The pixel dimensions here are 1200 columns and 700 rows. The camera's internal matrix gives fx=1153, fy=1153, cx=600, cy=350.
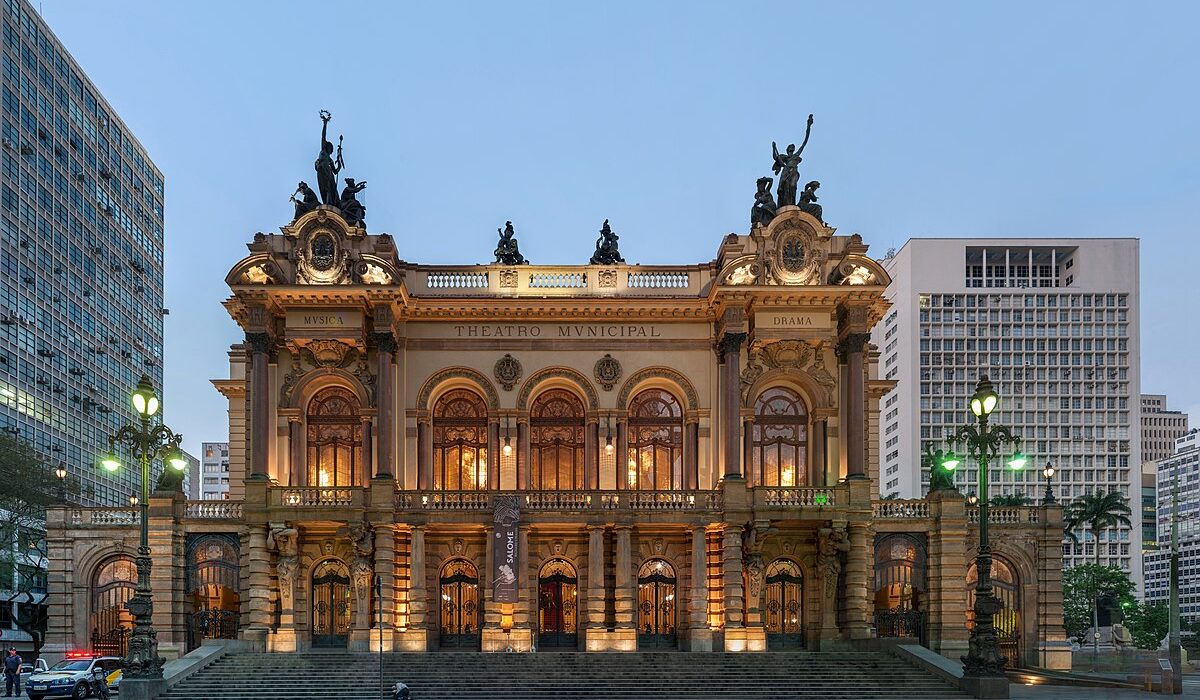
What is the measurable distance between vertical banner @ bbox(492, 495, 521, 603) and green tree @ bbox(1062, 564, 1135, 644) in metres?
56.2

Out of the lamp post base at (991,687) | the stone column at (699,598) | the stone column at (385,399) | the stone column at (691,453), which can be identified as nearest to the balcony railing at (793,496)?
the stone column at (699,598)

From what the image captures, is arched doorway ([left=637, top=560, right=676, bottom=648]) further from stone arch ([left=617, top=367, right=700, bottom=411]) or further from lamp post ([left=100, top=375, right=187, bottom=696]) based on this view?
lamp post ([left=100, top=375, right=187, bottom=696])

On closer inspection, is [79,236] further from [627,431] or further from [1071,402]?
[1071,402]

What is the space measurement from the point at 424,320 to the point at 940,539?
66.6 feet

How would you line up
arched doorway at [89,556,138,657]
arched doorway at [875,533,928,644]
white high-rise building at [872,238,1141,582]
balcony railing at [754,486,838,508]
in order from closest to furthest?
balcony railing at [754,486,838,508]
arched doorway at [875,533,928,644]
arched doorway at [89,556,138,657]
white high-rise building at [872,238,1141,582]

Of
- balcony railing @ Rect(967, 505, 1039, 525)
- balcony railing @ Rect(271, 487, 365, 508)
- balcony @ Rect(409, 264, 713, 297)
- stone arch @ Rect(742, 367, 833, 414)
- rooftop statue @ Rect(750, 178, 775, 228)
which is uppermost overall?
rooftop statue @ Rect(750, 178, 775, 228)

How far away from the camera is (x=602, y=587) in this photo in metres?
40.3

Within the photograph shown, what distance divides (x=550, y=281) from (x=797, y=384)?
10.1 metres

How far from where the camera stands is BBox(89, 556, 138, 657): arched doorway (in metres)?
41.4

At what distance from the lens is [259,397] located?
→ 135 ft

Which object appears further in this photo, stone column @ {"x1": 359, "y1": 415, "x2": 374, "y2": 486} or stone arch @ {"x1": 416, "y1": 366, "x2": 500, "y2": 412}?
stone arch @ {"x1": 416, "y1": 366, "x2": 500, "y2": 412}

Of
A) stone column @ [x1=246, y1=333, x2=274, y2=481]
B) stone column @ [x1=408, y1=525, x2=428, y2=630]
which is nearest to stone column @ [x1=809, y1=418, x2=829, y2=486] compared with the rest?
stone column @ [x1=408, y1=525, x2=428, y2=630]

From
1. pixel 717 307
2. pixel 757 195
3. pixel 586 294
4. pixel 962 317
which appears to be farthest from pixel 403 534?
pixel 962 317

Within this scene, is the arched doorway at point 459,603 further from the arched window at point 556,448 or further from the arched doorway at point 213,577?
the arched doorway at point 213,577
